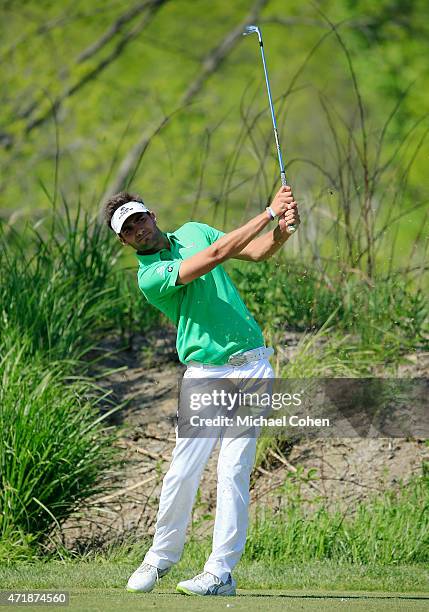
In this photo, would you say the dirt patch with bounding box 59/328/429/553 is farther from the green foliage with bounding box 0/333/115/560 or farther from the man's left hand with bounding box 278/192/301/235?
the man's left hand with bounding box 278/192/301/235

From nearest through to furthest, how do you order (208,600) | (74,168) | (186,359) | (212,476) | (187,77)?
(208,600) → (186,359) → (212,476) → (74,168) → (187,77)

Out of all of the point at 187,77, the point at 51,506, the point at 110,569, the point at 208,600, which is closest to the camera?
the point at 208,600

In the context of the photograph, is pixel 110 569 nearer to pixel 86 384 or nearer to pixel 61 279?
pixel 86 384

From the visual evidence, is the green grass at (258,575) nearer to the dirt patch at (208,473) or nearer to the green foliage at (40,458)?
the green foliage at (40,458)

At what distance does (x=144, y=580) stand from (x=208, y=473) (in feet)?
9.16

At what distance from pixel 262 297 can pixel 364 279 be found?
871 mm

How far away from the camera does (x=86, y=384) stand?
8578 millimetres

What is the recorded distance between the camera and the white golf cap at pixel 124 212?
565 cm

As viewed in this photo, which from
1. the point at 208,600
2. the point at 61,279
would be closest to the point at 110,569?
the point at 208,600

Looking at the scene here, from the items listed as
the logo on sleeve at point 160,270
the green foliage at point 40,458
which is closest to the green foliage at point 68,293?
the green foliage at point 40,458

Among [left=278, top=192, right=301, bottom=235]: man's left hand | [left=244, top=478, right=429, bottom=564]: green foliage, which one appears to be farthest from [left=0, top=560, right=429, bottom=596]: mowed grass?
[left=278, top=192, right=301, bottom=235]: man's left hand

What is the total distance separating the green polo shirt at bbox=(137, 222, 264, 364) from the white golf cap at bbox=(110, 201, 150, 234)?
194 millimetres

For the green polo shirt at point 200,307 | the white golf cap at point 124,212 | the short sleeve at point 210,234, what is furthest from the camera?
the short sleeve at point 210,234

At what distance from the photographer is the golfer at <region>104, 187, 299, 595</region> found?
5449 millimetres
